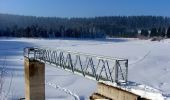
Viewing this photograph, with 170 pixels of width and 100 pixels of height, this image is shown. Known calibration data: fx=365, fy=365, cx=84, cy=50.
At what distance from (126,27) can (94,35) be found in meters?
48.9

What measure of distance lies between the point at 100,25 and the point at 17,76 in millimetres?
154488

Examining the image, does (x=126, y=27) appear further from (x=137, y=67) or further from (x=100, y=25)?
(x=137, y=67)

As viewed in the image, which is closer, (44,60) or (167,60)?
(44,60)

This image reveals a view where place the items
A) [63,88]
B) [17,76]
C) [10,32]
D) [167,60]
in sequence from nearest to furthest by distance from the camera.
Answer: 1. [63,88]
2. [17,76]
3. [167,60]
4. [10,32]

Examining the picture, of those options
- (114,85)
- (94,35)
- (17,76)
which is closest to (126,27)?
(94,35)

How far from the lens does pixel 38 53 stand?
25141mm

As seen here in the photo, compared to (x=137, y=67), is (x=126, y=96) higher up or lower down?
higher up

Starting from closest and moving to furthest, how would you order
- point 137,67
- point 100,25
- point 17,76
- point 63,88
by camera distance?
point 63,88, point 17,76, point 137,67, point 100,25

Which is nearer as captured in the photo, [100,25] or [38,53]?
[38,53]

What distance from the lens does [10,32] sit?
436 ft

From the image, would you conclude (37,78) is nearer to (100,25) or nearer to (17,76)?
(17,76)

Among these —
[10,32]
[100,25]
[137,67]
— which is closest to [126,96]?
[137,67]

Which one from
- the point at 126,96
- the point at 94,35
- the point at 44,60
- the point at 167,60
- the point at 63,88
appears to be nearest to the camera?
the point at 126,96

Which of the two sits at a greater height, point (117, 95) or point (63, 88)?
point (117, 95)
